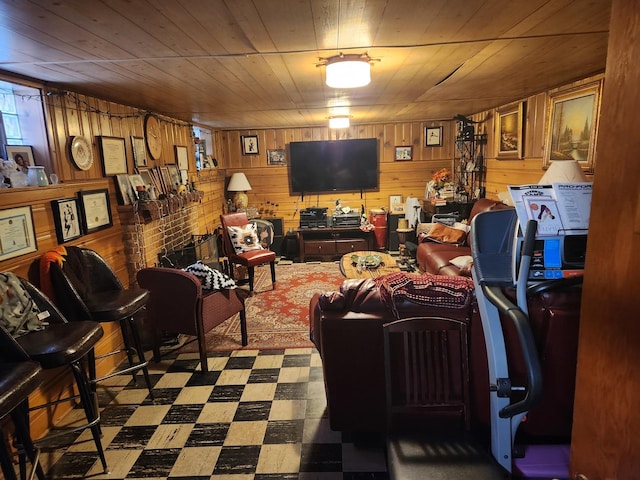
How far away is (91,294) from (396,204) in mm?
5000

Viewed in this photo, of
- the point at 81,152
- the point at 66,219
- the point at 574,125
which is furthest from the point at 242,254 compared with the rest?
the point at 574,125

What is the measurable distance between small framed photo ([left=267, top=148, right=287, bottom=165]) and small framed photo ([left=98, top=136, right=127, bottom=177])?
331 cm

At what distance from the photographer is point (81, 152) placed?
291 centimetres

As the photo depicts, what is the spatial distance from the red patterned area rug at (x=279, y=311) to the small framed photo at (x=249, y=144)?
2083mm

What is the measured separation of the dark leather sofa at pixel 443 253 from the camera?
13.0 feet

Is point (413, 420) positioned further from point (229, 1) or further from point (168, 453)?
point (229, 1)

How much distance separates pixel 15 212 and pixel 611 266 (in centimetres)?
271

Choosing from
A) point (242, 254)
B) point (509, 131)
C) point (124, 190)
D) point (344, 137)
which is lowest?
point (242, 254)

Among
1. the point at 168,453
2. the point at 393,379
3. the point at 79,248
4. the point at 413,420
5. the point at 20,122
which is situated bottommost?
the point at 168,453

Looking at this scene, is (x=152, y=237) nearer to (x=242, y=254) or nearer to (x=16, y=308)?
(x=242, y=254)

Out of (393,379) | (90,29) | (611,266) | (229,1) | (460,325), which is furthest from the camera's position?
(393,379)

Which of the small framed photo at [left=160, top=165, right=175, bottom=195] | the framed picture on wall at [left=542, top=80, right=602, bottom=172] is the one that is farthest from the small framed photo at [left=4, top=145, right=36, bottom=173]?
the framed picture on wall at [left=542, top=80, right=602, bottom=172]

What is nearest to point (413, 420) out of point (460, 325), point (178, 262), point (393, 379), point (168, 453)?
point (393, 379)

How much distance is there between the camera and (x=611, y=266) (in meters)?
0.91
